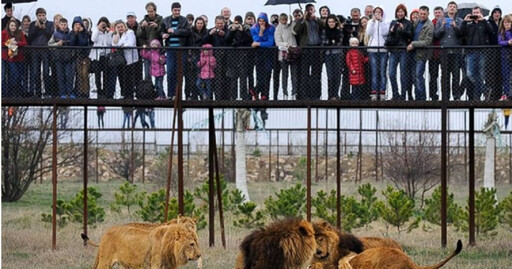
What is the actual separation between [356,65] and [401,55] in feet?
2.14

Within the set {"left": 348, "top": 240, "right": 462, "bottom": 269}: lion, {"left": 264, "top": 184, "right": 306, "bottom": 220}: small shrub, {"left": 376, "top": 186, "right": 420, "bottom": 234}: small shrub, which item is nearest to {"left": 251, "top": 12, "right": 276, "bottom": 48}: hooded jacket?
{"left": 376, "top": 186, "right": 420, "bottom": 234}: small shrub

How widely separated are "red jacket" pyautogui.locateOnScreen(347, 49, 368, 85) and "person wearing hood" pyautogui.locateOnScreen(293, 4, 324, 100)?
16.6 inches

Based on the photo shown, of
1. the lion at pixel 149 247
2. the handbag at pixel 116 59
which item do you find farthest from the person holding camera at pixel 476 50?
the lion at pixel 149 247

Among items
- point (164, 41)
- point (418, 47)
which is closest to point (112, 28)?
point (164, 41)

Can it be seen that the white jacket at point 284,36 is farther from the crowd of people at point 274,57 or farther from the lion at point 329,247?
the lion at point 329,247

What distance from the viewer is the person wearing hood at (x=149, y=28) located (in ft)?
67.9

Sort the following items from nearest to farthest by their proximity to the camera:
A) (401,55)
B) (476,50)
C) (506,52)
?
(506,52), (476,50), (401,55)

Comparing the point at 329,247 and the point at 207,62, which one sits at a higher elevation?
the point at 207,62

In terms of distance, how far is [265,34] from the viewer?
67.2 ft

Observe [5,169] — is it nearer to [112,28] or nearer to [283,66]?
[112,28]

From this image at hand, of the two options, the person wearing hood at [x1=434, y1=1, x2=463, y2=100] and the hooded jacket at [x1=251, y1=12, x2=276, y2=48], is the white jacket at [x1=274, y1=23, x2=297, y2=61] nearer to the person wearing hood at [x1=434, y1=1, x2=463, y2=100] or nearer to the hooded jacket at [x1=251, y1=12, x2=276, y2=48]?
the hooded jacket at [x1=251, y1=12, x2=276, y2=48]

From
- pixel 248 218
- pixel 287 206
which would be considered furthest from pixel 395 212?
pixel 248 218

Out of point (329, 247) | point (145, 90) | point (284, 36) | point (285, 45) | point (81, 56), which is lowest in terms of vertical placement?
point (329, 247)

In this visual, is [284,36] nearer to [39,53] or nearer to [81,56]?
[81,56]
